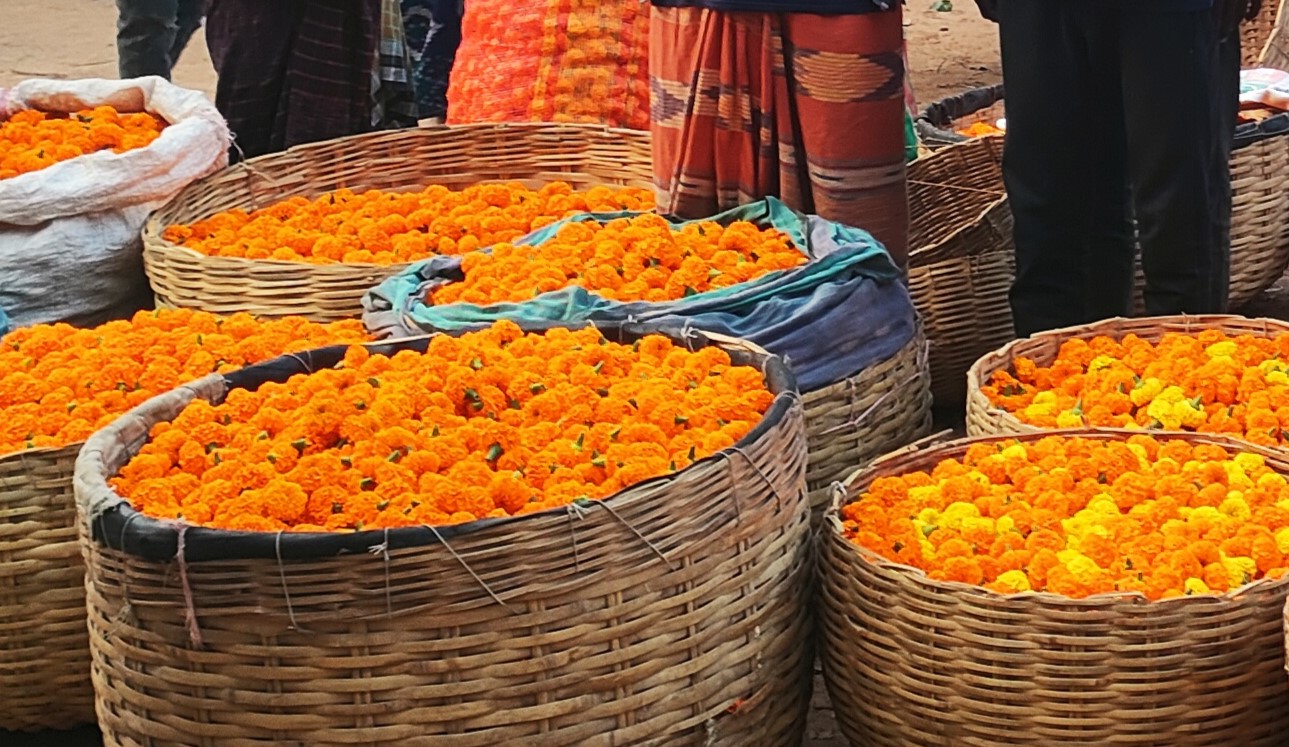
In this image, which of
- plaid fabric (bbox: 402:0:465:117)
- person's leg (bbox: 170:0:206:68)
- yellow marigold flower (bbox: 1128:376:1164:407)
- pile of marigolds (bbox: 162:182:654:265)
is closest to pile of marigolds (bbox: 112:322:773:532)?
yellow marigold flower (bbox: 1128:376:1164:407)

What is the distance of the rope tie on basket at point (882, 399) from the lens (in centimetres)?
295

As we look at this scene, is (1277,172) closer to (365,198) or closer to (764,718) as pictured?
(365,198)

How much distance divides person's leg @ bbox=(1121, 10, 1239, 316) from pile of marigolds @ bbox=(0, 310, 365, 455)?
5.01ft

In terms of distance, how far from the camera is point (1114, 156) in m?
3.51

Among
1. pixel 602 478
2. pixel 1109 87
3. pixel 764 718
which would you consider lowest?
pixel 764 718

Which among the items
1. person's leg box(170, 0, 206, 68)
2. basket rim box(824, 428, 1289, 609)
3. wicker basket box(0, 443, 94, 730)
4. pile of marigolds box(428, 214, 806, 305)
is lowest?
wicker basket box(0, 443, 94, 730)

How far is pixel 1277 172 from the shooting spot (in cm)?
419

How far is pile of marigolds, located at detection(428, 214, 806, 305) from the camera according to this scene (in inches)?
121

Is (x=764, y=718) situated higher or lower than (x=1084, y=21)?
lower

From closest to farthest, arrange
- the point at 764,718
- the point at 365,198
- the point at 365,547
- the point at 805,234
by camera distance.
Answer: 1. the point at 365,547
2. the point at 764,718
3. the point at 805,234
4. the point at 365,198

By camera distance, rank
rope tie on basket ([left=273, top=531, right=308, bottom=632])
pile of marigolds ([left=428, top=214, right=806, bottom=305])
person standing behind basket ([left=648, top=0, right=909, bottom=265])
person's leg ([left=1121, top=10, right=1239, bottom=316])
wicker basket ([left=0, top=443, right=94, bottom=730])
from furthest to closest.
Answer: person standing behind basket ([left=648, top=0, right=909, bottom=265]) < person's leg ([left=1121, top=10, right=1239, bottom=316]) < pile of marigolds ([left=428, top=214, right=806, bottom=305]) < wicker basket ([left=0, top=443, right=94, bottom=730]) < rope tie on basket ([left=273, top=531, right=308, bottom=632])

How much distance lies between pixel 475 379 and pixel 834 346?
2.44 ft

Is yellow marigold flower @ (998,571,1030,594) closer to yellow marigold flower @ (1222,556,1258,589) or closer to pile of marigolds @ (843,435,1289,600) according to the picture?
pile of marigolds @ (843,435,1289,600)

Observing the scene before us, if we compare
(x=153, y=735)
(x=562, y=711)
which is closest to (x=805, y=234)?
(x=562, y=711)
